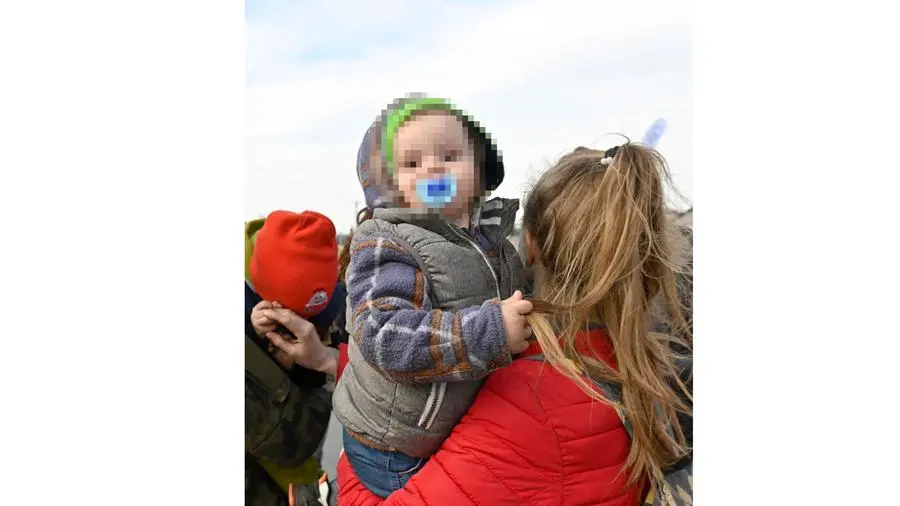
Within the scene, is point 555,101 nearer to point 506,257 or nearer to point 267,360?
point 506,257

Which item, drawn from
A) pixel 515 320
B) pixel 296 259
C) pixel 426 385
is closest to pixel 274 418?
pixel 296 259

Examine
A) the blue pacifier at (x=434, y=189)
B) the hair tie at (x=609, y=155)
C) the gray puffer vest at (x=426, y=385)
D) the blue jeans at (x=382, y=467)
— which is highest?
the hair tie at (x=609, y=155)

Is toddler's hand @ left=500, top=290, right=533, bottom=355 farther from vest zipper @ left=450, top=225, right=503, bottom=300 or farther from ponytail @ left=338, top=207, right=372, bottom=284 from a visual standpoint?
ponytail @ left=338, top=207, right=372, bottom=284

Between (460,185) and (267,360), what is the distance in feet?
1.27

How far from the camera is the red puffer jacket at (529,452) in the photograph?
0.79m

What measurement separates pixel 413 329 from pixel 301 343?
13.0 inches

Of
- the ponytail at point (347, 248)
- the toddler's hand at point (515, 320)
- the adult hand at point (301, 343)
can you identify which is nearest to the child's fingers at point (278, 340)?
the adult hand at point (301, 343)

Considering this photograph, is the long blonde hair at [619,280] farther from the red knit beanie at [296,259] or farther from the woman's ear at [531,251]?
the red knit beanie at [296,259]

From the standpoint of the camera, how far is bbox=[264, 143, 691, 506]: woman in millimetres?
790

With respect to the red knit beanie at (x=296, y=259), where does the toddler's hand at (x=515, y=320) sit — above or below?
below

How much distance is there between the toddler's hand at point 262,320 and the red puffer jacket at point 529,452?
32cm

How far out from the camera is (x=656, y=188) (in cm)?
86

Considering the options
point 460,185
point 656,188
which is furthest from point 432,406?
point 656,188

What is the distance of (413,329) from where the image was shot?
0.76m
